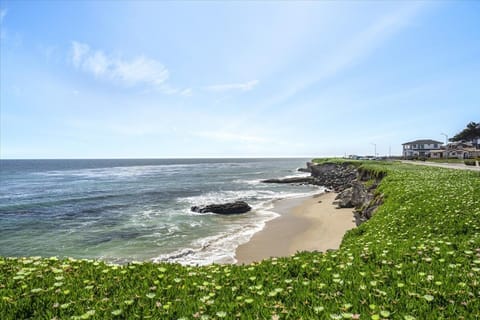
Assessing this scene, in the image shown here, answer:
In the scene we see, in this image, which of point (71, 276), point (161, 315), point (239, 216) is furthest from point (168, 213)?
point (161, 315)

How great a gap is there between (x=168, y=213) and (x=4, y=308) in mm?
28375

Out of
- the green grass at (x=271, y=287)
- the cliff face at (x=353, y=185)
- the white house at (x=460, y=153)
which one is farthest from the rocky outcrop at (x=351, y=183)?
the white house at (x=460, y=153)

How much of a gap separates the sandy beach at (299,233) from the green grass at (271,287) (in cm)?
793

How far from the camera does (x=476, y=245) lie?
6.89 meters

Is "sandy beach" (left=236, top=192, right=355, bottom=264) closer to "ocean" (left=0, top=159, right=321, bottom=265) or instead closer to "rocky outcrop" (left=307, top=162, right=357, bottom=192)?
"ocean" (left=0, top=159, right=321, bottom=265)

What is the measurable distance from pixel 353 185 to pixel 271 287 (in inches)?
1352

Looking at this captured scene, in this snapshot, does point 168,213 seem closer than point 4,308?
No

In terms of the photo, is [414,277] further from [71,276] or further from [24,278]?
[24,278]

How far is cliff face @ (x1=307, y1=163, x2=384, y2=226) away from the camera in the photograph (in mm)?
20127

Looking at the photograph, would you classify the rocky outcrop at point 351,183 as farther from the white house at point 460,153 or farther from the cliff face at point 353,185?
the white house at point 460,153

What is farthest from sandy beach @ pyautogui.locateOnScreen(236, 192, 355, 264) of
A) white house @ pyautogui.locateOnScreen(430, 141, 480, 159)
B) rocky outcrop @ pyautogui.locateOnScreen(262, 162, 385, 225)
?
white house @ pyautogui.locateOnScreen(430, 141, 480, 159)

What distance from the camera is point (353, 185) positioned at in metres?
36.1

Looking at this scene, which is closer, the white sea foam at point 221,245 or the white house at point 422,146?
the white sea foam at point 221,245

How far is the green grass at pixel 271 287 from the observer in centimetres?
403
